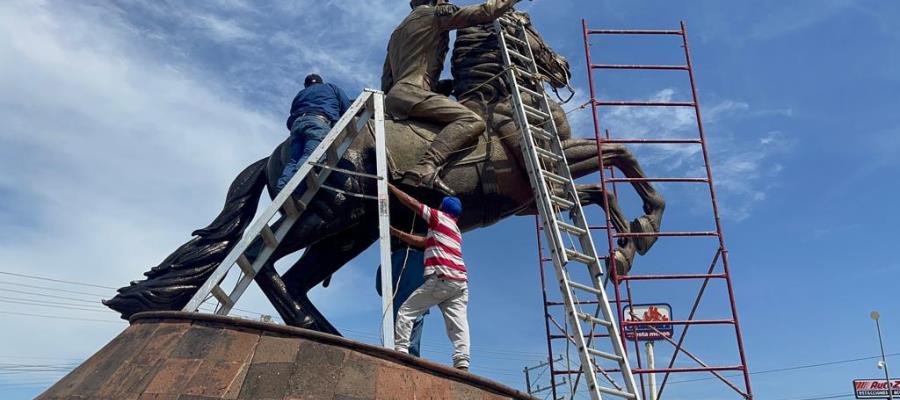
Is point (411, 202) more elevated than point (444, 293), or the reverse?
point (411, 202)

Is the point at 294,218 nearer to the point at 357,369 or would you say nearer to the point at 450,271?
the point at 450,271

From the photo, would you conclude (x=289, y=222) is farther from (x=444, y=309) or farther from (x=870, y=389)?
(x=870, y=389)

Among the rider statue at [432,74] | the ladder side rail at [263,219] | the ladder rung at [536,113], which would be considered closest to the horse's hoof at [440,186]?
the rider statue at [432,74]

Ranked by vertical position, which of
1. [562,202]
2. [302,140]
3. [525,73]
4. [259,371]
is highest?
[525,73]

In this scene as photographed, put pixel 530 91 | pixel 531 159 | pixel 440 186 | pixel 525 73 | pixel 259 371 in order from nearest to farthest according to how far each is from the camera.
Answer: pixel 259 371, pixel 440 186, pixel 531 159, pixel 530 91, pixel 525 73

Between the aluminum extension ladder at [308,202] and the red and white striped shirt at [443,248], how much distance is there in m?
0.36

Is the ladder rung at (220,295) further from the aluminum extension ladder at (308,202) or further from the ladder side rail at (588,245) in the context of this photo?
the ladder side rail at (588,245)

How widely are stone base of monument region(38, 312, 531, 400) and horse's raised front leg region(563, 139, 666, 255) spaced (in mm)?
4076

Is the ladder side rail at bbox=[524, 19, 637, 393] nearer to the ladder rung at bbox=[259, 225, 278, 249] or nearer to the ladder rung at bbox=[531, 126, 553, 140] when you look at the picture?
the ladder rung at bbox=[531, 126, 553, 140]

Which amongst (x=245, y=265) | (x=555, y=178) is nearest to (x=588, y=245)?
(x=555, y=178)

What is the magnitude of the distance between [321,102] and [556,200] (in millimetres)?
2726

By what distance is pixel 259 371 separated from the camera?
541 centimetres

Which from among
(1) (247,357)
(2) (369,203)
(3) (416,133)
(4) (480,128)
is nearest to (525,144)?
(4) (480,128)

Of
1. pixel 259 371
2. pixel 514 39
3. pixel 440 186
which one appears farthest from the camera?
pixel 514 39
